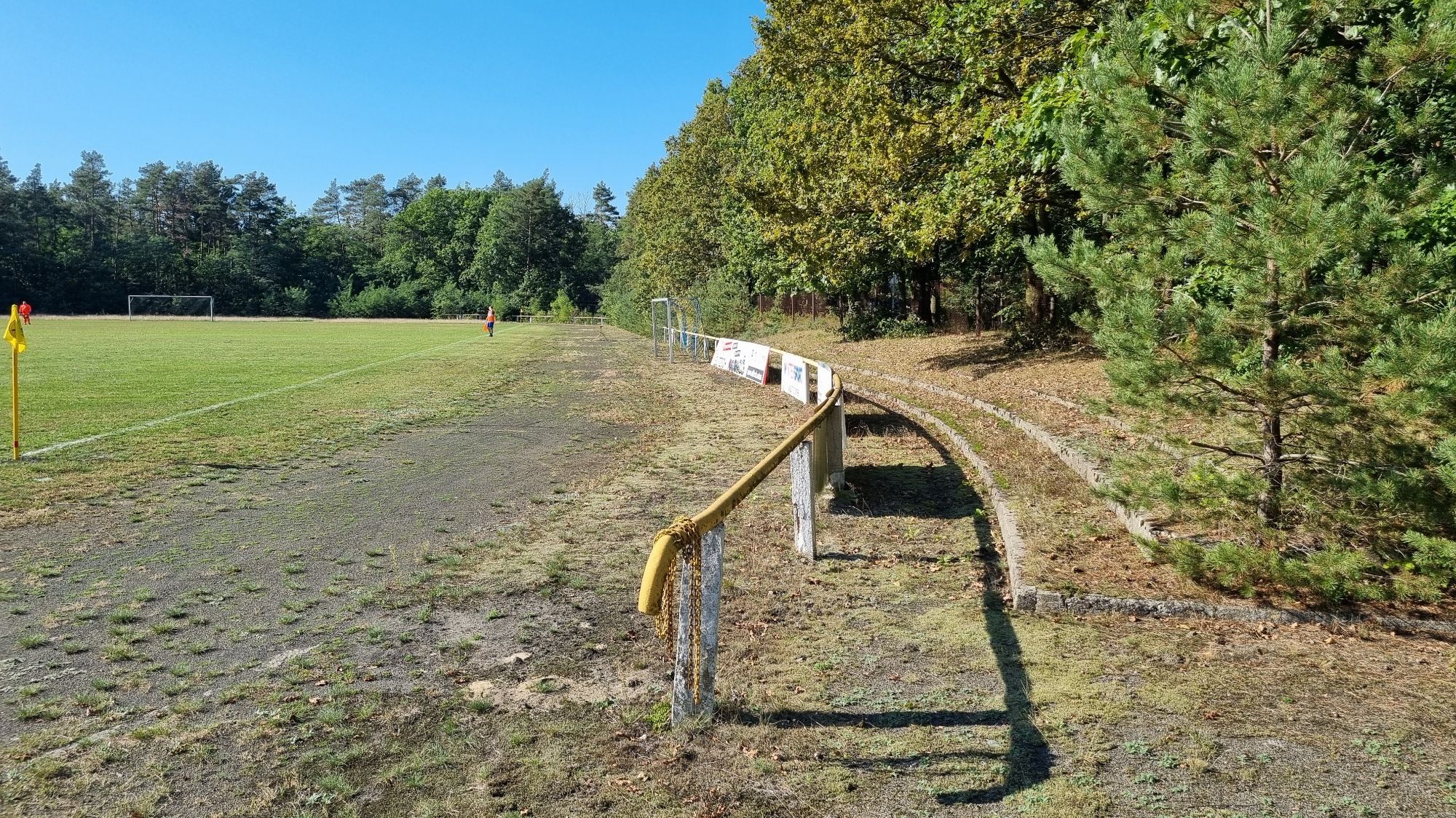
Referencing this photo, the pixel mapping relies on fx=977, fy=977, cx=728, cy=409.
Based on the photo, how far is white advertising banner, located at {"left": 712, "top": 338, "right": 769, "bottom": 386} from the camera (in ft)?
69.2

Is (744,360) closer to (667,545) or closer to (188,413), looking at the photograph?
(188,413)

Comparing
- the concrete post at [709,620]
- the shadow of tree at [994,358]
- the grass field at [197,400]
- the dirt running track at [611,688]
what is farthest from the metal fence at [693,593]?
the shadow of tree at [994,358]

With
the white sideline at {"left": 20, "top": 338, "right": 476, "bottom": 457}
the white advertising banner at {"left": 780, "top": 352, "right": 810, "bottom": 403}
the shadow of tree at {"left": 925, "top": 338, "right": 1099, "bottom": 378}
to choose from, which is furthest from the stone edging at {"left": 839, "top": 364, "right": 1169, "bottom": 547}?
the white sideline at {"left": 20, "top": 338, "right": 476, "bottom": 457}

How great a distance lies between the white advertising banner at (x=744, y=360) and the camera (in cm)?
2109

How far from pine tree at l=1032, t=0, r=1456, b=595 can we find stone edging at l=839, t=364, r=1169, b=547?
1.62 ft

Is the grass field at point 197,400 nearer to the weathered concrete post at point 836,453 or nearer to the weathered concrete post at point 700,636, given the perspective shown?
the weathered concrete post at point 836,453

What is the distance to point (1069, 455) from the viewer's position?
9883 mm

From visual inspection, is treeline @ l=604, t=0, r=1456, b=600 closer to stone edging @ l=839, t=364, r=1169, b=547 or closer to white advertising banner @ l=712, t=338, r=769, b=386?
stone edging @ l=839, t=364, r=1169, b=547

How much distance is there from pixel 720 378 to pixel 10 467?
52.7 feet

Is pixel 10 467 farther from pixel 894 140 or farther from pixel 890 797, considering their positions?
pixel 894 140

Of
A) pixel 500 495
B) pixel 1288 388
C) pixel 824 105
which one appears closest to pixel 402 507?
pixel 500 495

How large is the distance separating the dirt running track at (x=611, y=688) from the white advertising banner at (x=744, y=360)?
1309 centimetres

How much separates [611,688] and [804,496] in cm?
270

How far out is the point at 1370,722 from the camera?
4016 millimetres
